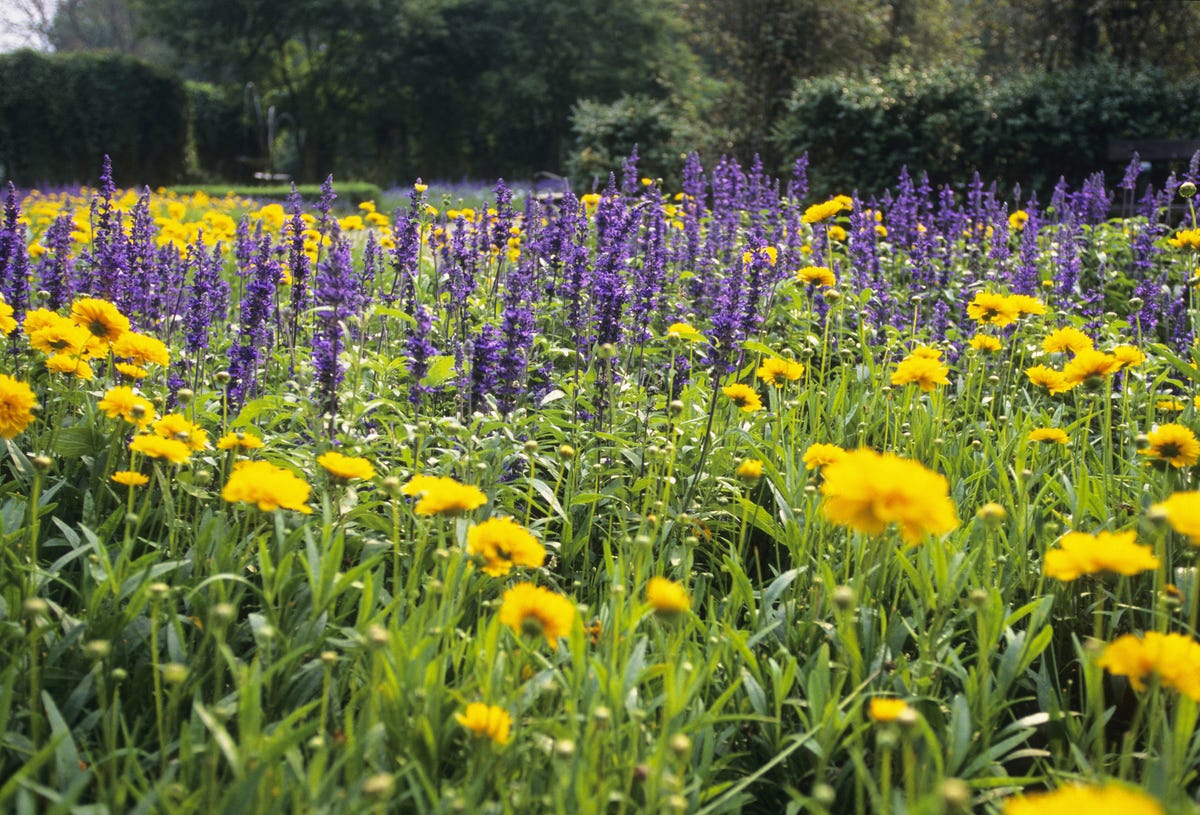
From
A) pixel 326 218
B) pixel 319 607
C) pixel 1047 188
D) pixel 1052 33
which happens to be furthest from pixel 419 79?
pixel 319 607

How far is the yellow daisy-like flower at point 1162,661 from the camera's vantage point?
144cm

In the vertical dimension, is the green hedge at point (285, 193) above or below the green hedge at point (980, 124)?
below

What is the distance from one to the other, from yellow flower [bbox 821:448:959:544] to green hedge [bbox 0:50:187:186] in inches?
1032

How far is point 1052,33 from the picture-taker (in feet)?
51.8

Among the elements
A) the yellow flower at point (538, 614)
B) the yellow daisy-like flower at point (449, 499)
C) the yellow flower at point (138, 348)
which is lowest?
the yellow flower at point (538, 614)

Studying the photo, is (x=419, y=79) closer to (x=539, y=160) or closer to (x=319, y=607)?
(x=539, y=160)

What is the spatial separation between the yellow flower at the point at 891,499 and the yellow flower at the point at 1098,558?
30 cm

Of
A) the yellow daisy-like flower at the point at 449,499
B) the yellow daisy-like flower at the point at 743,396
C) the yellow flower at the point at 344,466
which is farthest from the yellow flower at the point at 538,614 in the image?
the yellow daisy-like flower at the point at 743,396

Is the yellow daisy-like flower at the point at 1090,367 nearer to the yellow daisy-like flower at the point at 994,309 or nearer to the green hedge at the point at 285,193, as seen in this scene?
the yellow daisy-like flower at the point at 994,309

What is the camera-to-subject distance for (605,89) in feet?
90.4

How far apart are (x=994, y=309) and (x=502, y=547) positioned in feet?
6.19

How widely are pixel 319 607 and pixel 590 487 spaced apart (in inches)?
42.6

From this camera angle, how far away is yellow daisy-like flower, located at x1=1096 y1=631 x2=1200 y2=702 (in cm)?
144

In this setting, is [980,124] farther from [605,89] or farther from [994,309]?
[605,89]
